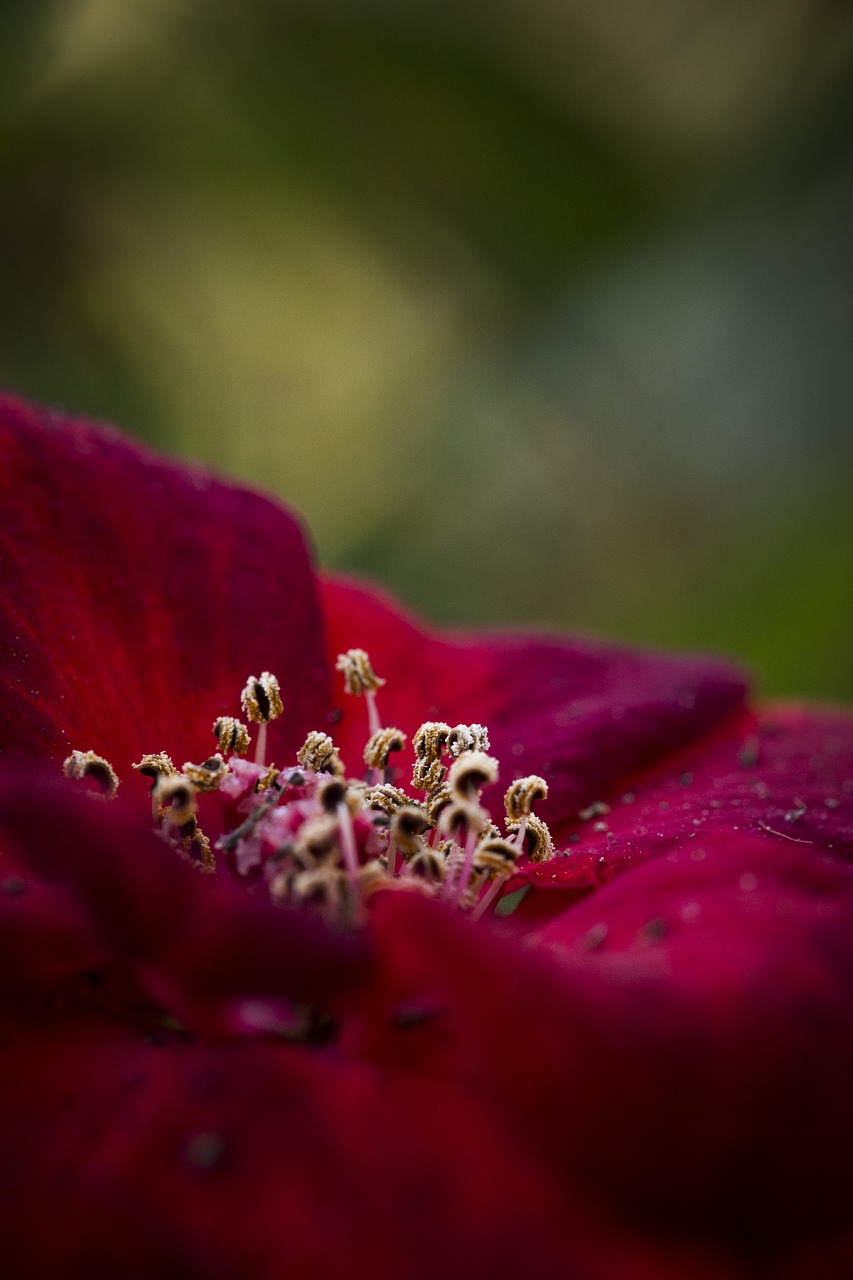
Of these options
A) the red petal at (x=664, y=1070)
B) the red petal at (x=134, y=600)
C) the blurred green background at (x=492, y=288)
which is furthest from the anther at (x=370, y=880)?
the blurred green background at (x=492, y=288)

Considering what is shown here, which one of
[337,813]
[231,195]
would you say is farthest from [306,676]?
[231,195]

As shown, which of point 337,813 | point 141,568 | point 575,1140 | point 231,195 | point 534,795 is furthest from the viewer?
point 231,195

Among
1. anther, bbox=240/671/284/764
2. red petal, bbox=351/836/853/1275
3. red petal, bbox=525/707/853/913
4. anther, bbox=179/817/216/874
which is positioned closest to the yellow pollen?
anther, bbox=240/671/284/764

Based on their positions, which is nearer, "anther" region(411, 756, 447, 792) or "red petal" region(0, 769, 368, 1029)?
"red petal" region(0, 769, 368, 1029)

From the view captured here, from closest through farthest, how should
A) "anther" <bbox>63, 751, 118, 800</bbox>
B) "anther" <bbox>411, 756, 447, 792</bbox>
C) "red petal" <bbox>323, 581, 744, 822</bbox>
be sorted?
1. "anther" <bbox>63, 751, 118, 800</bbox>
2. "anther" <bbox>411, 756, 447, 792</bbox>
3. "red petal" <bbox>323, 581, 744, 822</bbox>

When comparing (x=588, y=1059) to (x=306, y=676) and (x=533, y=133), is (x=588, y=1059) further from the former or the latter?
(x=533, y=133)

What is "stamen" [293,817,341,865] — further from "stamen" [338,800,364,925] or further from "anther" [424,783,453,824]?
"anther" [424,783,453,824]

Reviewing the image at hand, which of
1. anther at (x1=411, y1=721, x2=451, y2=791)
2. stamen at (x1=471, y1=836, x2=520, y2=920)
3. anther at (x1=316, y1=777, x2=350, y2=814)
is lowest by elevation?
anther at (x1=316, y1=777, x2=350, y2=814)
